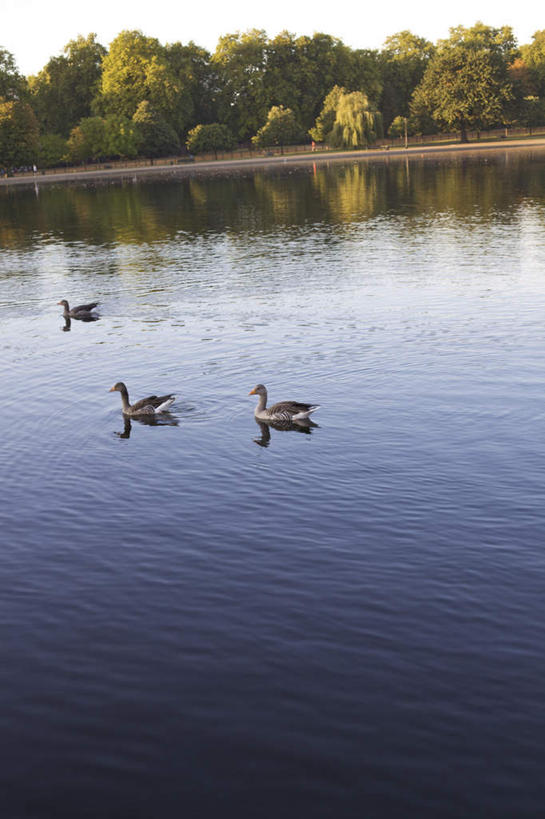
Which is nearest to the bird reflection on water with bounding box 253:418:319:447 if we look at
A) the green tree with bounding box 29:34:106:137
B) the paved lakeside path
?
the paved lakeside path

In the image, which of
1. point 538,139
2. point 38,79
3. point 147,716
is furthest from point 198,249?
point 38,79

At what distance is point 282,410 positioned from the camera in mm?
22000

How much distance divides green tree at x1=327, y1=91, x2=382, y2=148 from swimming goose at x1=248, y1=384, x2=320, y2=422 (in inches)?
5729

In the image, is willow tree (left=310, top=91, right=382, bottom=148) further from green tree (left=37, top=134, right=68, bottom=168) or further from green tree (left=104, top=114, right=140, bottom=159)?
green tree (left=37, top=134, right=68, bottom=168)

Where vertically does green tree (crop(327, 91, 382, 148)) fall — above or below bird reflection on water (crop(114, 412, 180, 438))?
above

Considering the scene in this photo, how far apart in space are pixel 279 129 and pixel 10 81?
2191 inches

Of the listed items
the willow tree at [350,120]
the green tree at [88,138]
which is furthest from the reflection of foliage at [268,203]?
the green tree at [88,138]

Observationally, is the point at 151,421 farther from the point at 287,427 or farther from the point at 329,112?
the point at 329,112

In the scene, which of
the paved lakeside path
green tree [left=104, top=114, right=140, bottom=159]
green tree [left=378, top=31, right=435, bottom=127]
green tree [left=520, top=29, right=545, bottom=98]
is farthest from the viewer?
green tree [left=378, top=31, right=435, bottom=127]

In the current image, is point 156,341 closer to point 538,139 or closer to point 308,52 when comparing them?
point 538,139

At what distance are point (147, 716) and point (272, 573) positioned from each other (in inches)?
166

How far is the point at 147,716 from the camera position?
37.9ft

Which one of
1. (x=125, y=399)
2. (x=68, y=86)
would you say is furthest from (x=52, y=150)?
(x=125, y=399)

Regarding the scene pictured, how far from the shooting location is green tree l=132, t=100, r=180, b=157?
16238 cm
